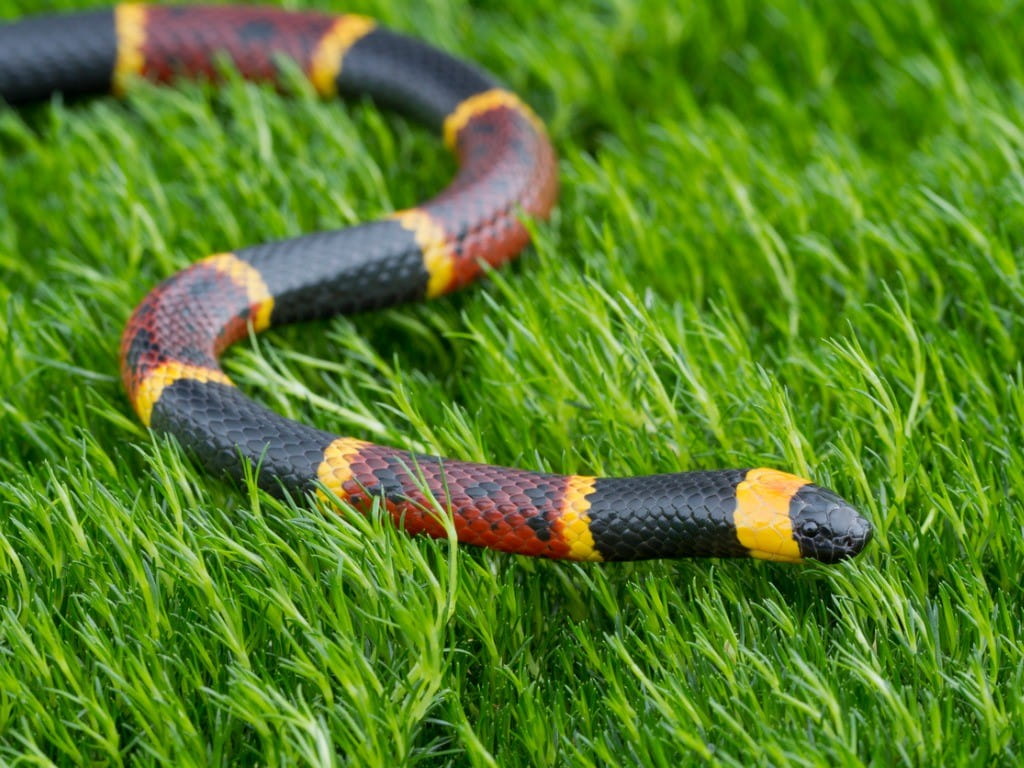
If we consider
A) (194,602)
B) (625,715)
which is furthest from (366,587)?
(625,715)

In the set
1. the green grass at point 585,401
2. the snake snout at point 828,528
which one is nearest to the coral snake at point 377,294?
the snake snout at point 828,528

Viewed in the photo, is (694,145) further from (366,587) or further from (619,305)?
(366,587)

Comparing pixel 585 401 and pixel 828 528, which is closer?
pixel 828 528

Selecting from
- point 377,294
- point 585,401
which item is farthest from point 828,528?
point 377,294

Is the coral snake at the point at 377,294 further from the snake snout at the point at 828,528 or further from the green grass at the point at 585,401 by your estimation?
the green grass at the point at 585,401

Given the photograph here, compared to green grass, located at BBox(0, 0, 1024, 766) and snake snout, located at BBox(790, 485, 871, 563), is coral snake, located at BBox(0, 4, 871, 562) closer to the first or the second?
snake snout, located at BBox(790, 485, 871, 563)

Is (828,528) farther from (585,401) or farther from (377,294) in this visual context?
(377,294)
